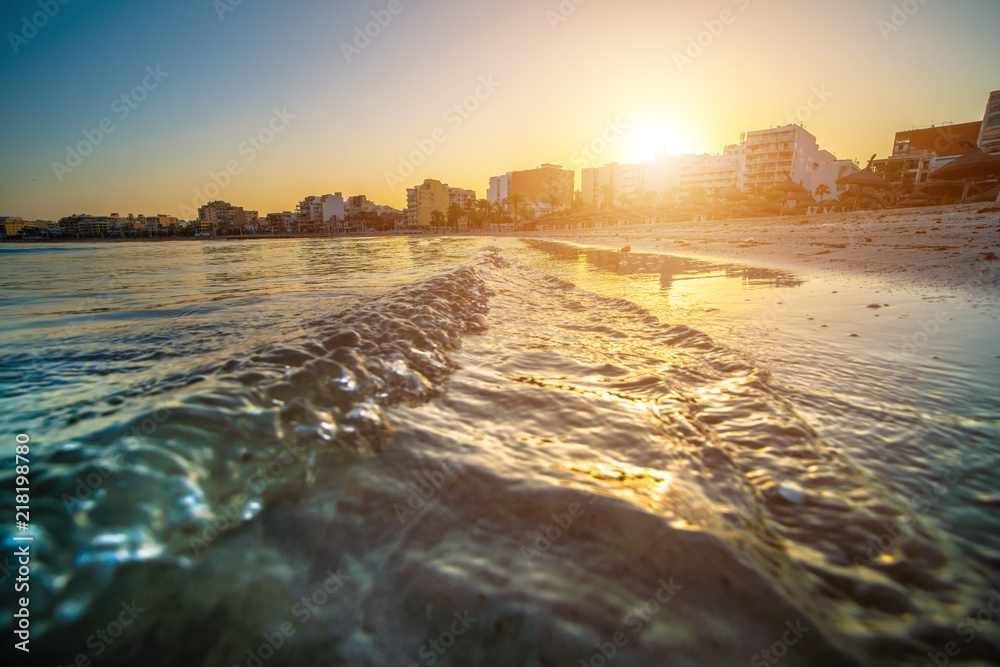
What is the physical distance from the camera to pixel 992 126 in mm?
71875

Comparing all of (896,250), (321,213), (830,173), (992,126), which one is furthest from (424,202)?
(896,250)

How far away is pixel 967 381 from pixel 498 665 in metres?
4.05

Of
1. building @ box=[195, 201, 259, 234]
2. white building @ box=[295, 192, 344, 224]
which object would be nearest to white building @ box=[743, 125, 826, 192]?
white building @ box=[295, 192, 344, 224]

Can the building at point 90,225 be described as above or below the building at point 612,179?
below

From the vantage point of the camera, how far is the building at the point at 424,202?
16262 cm

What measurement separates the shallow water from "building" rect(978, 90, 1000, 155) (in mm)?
109673

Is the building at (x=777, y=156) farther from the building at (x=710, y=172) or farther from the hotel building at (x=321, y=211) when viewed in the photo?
the hotel building at (x=321, y=211)

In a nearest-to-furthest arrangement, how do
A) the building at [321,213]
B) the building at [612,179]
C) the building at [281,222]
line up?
the building at [612,179] → the building at [321,213] → the building at [281,222]

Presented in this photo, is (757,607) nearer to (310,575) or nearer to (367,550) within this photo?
(367,550)

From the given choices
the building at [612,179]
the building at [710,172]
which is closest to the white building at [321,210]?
the building at [612,179]

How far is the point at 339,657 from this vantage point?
48.0 inches

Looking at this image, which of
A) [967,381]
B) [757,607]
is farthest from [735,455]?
[967,381]

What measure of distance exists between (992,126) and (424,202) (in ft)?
492

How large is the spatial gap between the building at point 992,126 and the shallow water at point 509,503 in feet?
360
